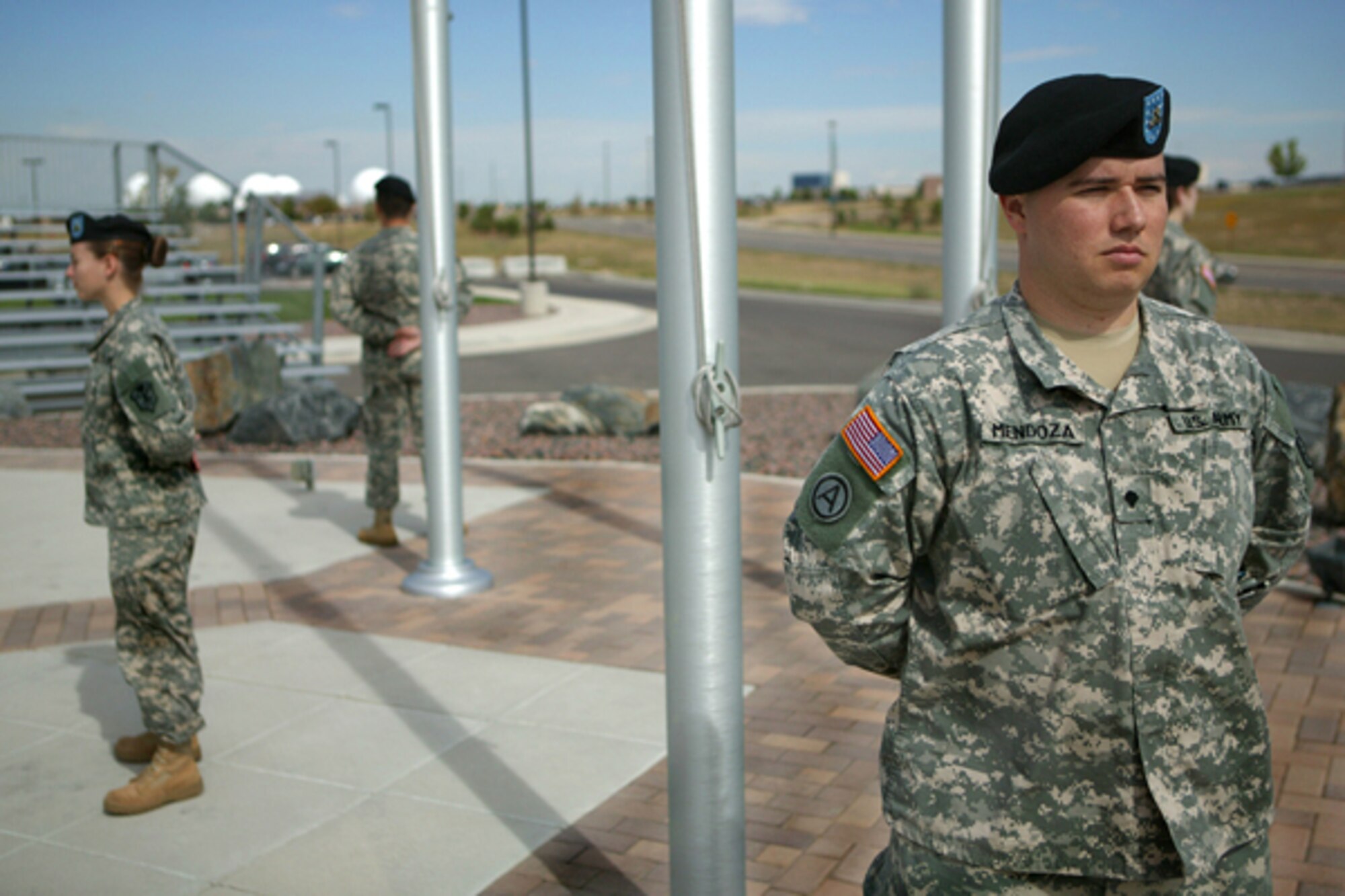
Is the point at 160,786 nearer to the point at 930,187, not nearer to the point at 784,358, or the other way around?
the point at 784,358

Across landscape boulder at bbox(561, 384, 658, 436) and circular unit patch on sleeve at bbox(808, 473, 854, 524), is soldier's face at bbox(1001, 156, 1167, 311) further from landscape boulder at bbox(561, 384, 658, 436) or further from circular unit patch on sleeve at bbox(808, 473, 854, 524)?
landscape boulder at bbox(561, 384, 658, 436)

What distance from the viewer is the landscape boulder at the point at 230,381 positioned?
11.5 meters

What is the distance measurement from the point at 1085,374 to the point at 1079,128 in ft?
1.21

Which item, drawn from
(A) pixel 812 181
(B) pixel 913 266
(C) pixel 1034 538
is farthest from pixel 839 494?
(A) pixel 812 181

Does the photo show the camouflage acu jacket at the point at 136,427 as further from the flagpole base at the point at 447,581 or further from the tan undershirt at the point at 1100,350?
the tan undershirt at the point at 1100,350

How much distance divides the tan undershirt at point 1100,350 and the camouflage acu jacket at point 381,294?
577 cm

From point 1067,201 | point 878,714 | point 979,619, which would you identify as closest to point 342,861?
point 878,714

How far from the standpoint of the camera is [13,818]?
409 cm

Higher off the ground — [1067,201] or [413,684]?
[1067,201]

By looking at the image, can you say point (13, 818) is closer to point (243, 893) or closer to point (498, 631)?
point (243, 893)

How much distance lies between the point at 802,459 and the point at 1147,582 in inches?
322

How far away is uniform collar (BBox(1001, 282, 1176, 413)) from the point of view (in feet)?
6.52

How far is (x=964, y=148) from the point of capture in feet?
14.3

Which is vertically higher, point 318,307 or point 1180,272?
point 1180,272
